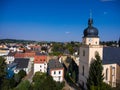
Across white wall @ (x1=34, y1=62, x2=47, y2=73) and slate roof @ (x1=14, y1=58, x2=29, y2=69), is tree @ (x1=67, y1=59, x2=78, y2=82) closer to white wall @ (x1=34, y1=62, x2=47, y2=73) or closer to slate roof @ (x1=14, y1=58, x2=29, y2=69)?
white wall @ (x1=34, y1=62, x2=47, y2=73)

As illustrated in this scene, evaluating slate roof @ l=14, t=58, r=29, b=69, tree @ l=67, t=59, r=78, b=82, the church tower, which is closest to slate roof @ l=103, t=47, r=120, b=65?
the church tower

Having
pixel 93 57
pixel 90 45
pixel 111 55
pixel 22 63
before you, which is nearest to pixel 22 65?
pixel 22 63

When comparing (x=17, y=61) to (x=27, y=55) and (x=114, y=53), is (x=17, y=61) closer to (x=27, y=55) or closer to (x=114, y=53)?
(x=27, y=55)

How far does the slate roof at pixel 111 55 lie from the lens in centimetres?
1650

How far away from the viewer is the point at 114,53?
17547 millimetres

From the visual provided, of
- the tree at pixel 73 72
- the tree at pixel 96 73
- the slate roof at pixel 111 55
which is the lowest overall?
the tree at pixel 73 72

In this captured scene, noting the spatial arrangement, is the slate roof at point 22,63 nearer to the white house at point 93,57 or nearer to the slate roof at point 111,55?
the white house at point 93,57

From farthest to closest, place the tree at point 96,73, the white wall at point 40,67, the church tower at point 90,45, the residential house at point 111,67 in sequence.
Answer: the white wall at point 40,67 < the residential house at point 111,67 < the church tower at point 90,45 < the tree at point 96,73

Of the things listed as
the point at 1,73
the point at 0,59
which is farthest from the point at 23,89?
the point at 0,59

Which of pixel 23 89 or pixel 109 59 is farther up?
pixel 109 59

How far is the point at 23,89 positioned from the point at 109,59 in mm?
9087

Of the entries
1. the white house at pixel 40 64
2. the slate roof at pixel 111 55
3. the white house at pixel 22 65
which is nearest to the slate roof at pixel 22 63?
the white house at pixel 22 65

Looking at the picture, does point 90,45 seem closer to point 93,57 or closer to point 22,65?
point 93,57

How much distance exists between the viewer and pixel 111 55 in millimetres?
17125
